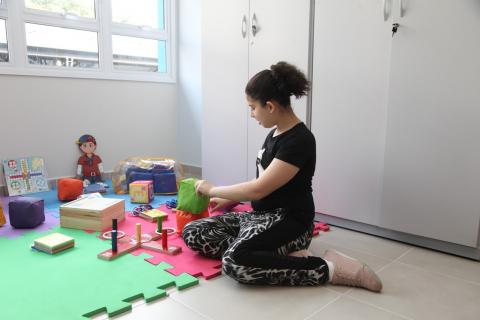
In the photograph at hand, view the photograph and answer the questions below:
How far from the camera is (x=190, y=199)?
1.82 meters

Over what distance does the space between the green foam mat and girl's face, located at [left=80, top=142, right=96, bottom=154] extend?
4.43 feet

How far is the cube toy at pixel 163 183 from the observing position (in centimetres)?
279

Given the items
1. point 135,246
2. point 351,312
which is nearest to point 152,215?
point 135,246

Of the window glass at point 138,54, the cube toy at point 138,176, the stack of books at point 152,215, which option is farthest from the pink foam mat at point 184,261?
the window glass at point 138,54

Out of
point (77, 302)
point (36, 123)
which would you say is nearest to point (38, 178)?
point (36, 123)

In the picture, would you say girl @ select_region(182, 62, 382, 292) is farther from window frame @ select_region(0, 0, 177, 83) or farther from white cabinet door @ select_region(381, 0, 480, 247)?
window frame @ select_region(0, 0, 177, 83)

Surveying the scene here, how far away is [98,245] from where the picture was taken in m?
1.79

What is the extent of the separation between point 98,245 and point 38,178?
4.37 feet

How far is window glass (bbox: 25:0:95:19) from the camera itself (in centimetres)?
283

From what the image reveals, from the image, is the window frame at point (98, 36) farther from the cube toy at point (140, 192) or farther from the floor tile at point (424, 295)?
the floor tile at point (424, 295)

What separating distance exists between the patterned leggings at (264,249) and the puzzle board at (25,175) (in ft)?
5.51

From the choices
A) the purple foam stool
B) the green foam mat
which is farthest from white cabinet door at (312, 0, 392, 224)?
the purple foam stool

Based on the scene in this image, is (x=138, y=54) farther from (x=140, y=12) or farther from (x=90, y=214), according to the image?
(x=90, y=214)

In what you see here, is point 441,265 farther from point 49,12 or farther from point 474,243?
point 49,12
